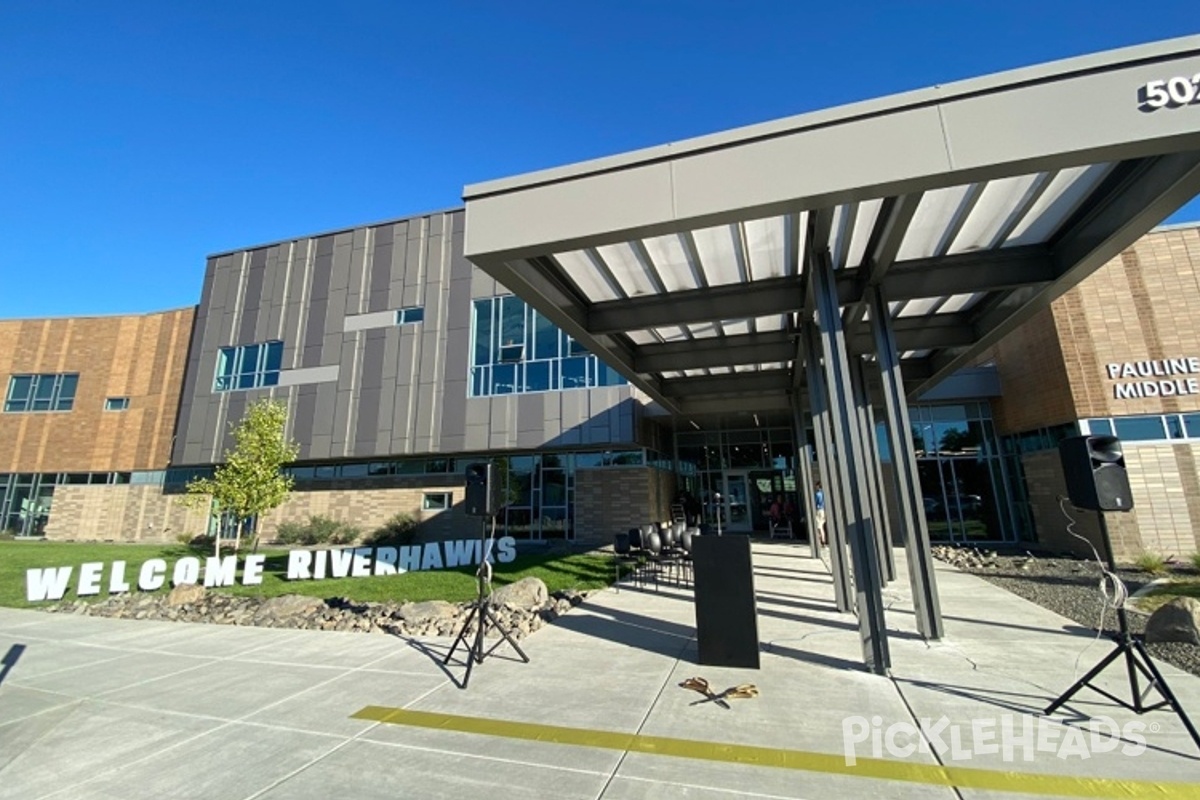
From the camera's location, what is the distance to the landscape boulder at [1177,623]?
5676 mm

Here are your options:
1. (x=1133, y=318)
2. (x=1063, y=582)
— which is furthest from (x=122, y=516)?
(x=1133, y=318)

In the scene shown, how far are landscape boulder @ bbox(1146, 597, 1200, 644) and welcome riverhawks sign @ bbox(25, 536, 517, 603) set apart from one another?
10430mm

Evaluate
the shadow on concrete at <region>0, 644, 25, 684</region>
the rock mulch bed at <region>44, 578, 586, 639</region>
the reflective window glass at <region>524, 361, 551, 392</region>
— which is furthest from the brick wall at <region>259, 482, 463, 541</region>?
the shadow on concrete at <region>0, 644, 25, 684</region>

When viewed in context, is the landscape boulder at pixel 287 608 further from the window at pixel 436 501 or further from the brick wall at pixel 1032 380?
the brick wall at pixel 1032 380

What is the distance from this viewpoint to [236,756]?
3695mm

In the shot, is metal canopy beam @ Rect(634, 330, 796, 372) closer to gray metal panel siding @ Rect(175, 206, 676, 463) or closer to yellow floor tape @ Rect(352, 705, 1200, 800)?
gray metal panel siding @ Rect(175, 206, 676, 463)

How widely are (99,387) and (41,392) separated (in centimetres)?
384

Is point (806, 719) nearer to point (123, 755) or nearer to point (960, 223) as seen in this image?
point (123, 755)

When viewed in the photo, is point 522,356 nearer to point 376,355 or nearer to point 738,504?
point 376,355

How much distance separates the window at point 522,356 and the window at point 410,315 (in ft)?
8.95

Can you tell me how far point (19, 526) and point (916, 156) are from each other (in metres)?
41.4

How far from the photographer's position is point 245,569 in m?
11.6

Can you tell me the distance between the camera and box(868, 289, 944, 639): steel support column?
6152 millimetres

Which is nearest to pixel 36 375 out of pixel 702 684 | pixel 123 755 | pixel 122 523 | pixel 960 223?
pixel 122 523
